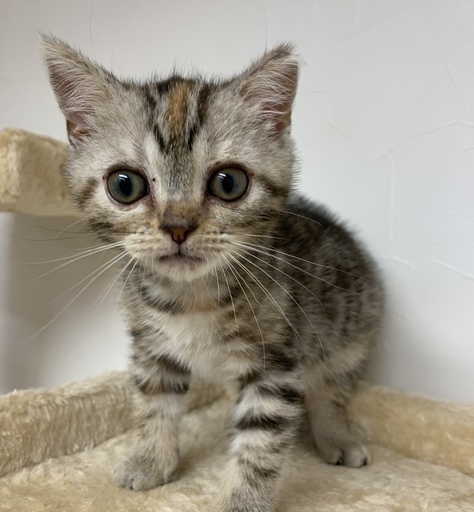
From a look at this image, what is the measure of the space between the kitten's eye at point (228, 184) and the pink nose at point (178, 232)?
0.29 ft

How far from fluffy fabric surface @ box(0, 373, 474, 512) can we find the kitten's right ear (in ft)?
1.78

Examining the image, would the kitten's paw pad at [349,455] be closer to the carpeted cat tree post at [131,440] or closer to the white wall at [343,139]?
the carpeted cat tree post at [131,440]

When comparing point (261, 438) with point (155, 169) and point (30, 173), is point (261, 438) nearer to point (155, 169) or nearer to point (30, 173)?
point (155, 169)

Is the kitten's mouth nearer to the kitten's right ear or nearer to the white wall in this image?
the kitten's right ear

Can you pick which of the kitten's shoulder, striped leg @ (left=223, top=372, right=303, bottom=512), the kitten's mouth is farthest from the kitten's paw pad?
the kitten's mouth

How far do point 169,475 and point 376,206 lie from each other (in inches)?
30.2

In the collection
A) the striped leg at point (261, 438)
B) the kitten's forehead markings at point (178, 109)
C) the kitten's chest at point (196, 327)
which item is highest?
the kitten's forehead markings at point (178, 109)

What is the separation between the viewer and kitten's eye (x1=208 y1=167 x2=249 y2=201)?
0.81 metres

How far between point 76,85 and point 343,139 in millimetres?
696

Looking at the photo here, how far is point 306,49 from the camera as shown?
1349 millimetres

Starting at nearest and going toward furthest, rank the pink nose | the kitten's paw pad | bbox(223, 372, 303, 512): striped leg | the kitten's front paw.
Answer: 1. the pink nose
2. bbox(223, 372, 303, 512): striped leg
3. the kitten's front paw
4. the kitten's paw pad

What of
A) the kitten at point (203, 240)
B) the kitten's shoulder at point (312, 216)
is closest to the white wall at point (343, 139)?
the kitten's shoulder at point (312, 216)

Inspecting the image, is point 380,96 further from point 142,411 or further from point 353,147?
point 142,411

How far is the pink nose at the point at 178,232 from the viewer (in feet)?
2.44
